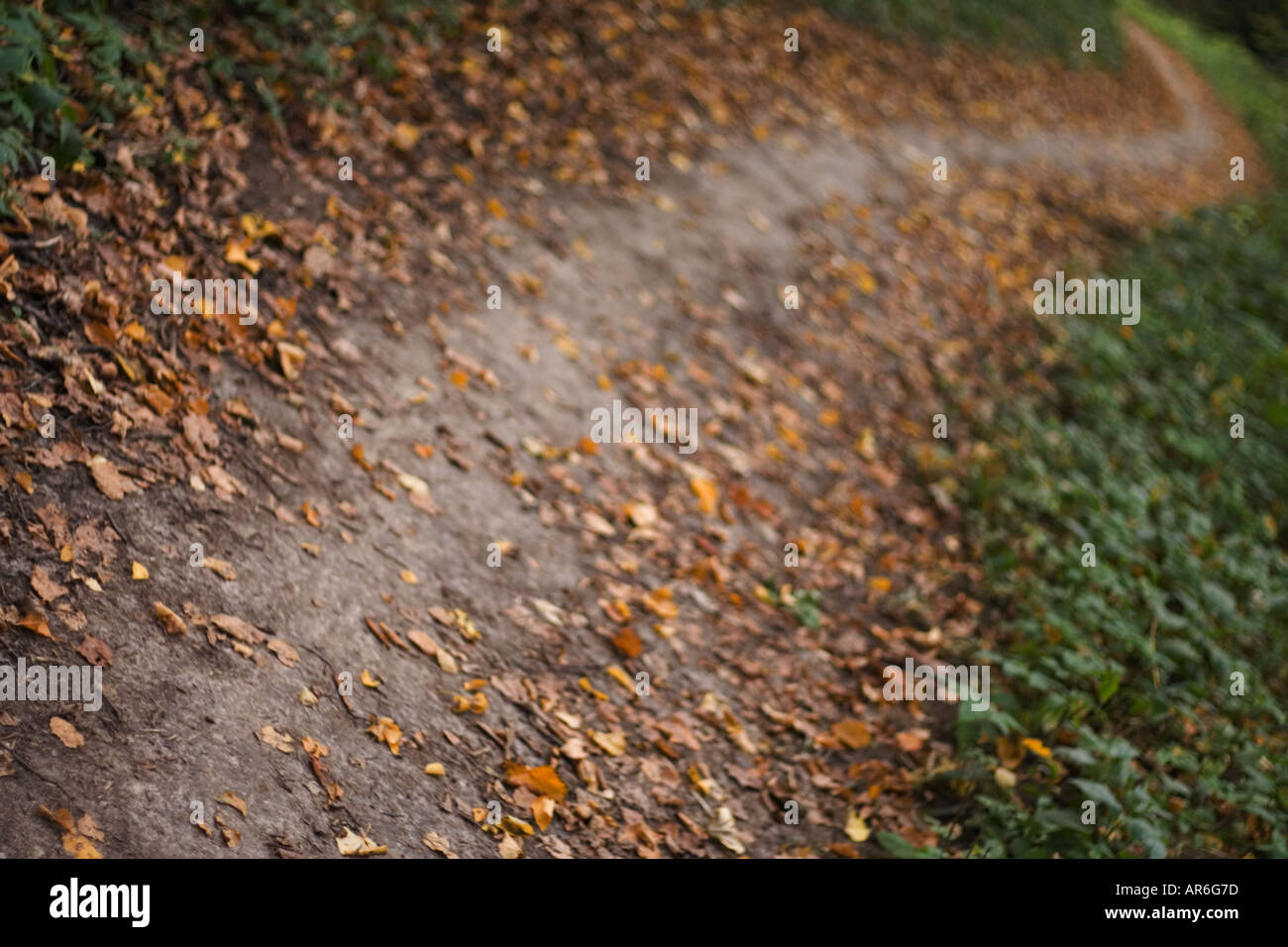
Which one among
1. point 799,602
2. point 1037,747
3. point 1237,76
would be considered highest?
point 1237,76

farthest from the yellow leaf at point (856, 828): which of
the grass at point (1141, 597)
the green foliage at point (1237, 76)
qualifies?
the green foliage at point (1237, 76)

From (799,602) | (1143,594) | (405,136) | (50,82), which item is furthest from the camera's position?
(405,136)

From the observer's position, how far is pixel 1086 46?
52.1 ft

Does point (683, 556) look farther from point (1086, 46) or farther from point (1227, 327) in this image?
point (1086, 46)

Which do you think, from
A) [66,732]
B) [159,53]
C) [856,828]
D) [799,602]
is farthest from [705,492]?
[159,53]

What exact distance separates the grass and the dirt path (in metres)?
0.41

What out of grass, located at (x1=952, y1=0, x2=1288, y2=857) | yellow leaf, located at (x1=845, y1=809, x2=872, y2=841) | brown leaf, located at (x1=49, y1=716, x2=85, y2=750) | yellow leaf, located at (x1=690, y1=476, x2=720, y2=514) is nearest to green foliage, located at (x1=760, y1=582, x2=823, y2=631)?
yellow leaf, located at (x1=690, y1=476, x2=720, y2=514)

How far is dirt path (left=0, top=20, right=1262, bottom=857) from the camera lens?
9.87 ft

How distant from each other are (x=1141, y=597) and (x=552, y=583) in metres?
3.25

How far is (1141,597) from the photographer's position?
5.35 meters

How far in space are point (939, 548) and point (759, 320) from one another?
2.08 meters

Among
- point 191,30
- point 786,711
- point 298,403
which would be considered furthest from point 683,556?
point 191,30

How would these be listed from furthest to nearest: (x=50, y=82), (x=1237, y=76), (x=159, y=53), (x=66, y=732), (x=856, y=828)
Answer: (x=1237, y=76)
(x=159, y=53)
(x=50, y=82)
(x=856, y=828)
(x=66, y=732)

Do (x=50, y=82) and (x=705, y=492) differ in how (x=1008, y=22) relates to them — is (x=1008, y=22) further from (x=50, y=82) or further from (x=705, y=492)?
(x=50, y=82)
